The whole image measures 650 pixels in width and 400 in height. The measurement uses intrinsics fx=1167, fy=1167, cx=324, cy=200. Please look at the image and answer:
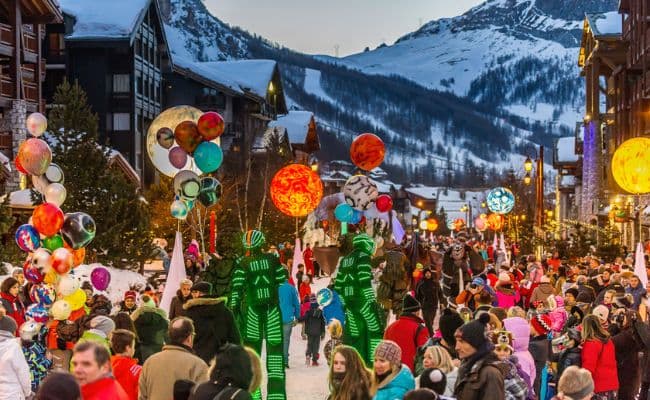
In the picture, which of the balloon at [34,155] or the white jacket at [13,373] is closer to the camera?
the white jacket at [13,373]

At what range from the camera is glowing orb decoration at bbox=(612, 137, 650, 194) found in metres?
19.1

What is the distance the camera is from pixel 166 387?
8.34 meters

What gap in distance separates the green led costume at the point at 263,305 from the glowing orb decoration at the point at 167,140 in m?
5.69

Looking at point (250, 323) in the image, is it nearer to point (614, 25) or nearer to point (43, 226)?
point (43, 226)

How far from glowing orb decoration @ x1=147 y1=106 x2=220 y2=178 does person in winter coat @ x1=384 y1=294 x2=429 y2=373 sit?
331 inches

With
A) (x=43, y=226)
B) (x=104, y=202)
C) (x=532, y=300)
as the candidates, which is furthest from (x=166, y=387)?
(x=104, y=202)

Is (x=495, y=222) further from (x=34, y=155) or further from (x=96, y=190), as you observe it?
(x=34, y=155)

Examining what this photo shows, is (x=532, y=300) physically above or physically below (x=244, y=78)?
below

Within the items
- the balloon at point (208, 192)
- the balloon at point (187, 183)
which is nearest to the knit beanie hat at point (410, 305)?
the balloon at point (187, 183)

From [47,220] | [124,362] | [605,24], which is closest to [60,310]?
[47,220]

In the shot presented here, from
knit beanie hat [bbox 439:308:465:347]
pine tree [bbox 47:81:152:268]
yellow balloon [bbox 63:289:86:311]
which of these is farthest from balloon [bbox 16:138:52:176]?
pine tree [bbox 47:81:152:268]

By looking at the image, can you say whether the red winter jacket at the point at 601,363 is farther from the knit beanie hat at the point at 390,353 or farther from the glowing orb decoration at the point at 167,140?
the glowing orb decoration at the point at 167,140

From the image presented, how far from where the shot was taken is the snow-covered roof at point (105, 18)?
51.4 m

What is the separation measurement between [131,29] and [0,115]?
1264 cm
